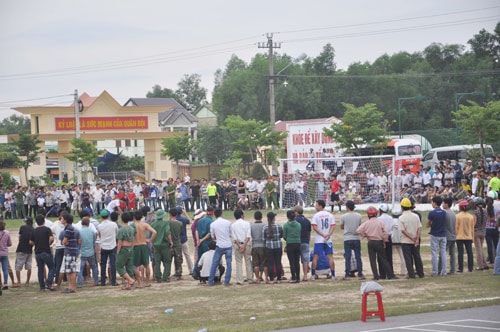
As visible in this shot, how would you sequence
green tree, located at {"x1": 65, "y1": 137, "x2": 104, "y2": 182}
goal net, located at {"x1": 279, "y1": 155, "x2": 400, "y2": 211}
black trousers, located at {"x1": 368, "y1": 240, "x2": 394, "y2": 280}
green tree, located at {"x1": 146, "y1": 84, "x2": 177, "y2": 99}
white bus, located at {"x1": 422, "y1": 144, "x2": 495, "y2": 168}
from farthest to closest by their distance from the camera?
1. green tree, located at {"x1": 146, "y1": 84, "x2": 177, "y2": 99}
2. green tree, located at {"x1": 65, "y1": 137, "x2": 104, "y2": 182}
3. white bus, located at {"x1": 422, "y1": 144, "x2": 495, "y2": 168}
4. goal net, located at {"x1": 279, "y1": 155, "x2": 400, "y2": 211}
5. black trousers, located at {"x1": 368, "y1": 240, "x2": 394, "y2": 280}

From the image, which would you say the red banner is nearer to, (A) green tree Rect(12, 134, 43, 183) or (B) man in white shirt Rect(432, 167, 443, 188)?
(A) green tree Rect(12, 134, 43, 183)

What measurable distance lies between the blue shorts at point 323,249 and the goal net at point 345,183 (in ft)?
46.5

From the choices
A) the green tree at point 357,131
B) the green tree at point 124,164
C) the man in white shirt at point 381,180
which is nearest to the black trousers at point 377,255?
the man in white shirt at point 381,180

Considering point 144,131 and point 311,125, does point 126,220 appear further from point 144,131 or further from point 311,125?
point 144,131

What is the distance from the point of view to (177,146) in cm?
5831

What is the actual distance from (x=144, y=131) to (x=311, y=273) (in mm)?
40507

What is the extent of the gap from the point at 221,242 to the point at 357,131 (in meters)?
30.5

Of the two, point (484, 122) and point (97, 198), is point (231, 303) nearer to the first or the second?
point (97, 198)

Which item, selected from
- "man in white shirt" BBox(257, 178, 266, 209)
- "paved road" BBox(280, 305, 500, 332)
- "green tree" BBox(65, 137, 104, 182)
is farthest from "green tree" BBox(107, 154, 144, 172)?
"paved road" BBox(280, 305, 500, 332)

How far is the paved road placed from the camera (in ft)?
41.5

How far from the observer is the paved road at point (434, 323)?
12648 mm

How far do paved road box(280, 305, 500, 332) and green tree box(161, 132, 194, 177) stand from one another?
44373 millimetres

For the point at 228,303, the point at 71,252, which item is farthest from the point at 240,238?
the point at 71,252

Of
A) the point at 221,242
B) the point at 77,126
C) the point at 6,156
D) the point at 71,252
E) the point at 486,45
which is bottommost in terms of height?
the point at 71,252
